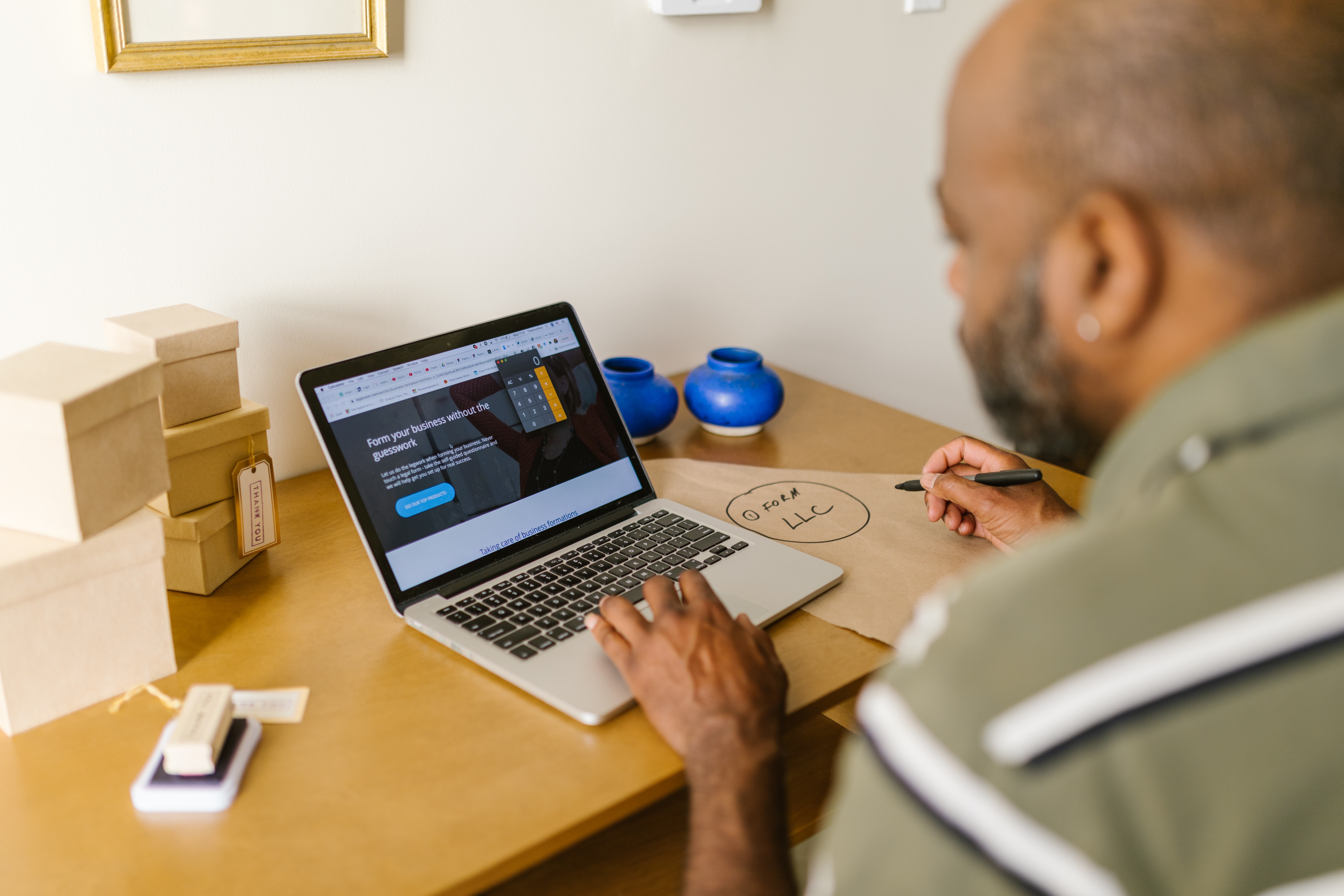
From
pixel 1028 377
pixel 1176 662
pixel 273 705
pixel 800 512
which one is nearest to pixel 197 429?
pixel 273 705

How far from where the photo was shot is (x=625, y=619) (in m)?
0.90

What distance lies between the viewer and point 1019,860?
0.47 m

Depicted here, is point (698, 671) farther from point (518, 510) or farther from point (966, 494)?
point (966, 494)

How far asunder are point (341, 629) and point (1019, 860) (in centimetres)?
68

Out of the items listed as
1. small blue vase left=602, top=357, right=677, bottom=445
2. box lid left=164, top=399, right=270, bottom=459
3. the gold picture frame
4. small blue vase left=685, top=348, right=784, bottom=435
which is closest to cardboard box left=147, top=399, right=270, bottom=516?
box lid left=164, top=399, right=270, bottom=459

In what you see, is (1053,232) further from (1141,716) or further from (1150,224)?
(1141,716)

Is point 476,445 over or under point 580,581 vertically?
over

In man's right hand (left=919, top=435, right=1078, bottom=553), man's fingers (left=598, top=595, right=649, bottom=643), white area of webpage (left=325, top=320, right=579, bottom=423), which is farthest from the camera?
man's right hand (left=919, top=435, right=1078, bottom=553)

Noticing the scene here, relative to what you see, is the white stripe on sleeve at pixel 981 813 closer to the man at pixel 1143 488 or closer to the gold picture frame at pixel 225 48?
the man at pixel 1143 488

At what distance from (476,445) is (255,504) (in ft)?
0.75

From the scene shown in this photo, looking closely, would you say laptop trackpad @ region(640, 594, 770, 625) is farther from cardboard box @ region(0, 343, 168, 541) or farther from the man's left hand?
cardboard box @ region(0, 343, 168, 541)

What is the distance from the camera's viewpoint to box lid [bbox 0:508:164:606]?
0.78 meters

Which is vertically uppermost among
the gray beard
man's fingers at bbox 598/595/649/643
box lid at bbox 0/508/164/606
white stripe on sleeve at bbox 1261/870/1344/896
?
Answer: the gray beard

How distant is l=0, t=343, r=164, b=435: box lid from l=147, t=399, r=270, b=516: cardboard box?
0.38 feet
